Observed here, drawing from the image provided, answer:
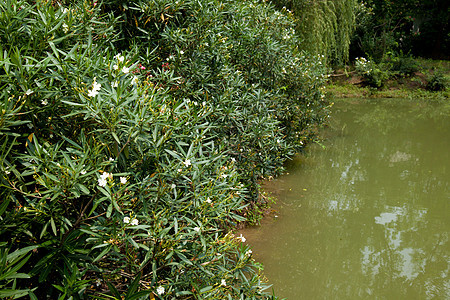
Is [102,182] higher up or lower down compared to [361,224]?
higher up

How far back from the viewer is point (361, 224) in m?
5.23

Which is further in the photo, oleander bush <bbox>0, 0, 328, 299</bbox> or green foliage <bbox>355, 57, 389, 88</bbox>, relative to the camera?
green foliage <bbox>355, 57, 389, 88</bbox>

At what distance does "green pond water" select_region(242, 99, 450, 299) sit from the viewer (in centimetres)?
398

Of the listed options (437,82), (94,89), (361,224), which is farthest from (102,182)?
(437,82)

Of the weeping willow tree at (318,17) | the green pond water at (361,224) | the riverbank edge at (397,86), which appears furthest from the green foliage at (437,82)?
the green pond water at (361,224)

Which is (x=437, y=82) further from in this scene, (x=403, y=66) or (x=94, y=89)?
(x=94, y=89)

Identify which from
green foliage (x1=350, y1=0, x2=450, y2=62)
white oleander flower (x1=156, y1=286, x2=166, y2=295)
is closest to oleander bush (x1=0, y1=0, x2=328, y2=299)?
white oleander flower (x1=156, y1=286, x2=166, y2=295)

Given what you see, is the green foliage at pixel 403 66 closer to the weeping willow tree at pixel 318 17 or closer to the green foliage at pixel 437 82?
the green foliage at pixel 437 82

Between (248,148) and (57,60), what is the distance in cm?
274

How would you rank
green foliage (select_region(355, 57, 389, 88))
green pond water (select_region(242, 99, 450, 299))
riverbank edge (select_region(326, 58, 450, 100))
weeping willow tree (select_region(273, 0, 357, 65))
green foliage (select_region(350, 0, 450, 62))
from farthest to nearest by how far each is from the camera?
green foliage (select_region(350, 0, 450, 62)), green foliage (select_region(355, 57, 389, 88)), riverbank edge (select_region(326, 58, 450, 100)), weeping willow tree (select_region(273, 0, 357, 65)), green pond water (select_region(242, 99, 450, 299))

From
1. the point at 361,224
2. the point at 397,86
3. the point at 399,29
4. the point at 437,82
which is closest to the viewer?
the point at 361,224

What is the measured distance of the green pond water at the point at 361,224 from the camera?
398 cm

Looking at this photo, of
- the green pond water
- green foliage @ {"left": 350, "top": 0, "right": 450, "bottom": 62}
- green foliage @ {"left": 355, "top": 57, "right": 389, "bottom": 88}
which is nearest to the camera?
the green pond water

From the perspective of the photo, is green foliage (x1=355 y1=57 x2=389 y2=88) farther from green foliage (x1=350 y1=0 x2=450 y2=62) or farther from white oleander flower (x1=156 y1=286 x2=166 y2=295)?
white oleander flower (x1=156 y1=286 x2=166 y2=295)
